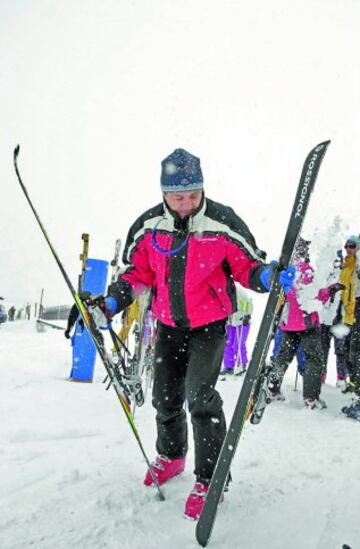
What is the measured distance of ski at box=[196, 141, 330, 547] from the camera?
202 cm

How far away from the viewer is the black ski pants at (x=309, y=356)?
5.27 metres

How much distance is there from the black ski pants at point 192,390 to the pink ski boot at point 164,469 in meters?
0.04

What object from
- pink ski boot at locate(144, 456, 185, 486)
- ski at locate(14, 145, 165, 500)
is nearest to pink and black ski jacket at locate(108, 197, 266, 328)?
ski at locate(14, 145, 165, 500)

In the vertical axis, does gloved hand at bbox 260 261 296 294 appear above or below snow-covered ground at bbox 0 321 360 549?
above

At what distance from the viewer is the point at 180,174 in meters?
2.58

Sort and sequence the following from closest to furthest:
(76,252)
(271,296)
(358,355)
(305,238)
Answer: (271,296) < (358,355) < (305,238) < (76,252)

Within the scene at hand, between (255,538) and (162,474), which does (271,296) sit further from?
(162,474)

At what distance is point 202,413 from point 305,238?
378cm

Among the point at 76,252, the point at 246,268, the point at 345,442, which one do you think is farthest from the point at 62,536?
the point at 76,252

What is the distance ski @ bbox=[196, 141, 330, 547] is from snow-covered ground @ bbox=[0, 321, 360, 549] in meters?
0.16

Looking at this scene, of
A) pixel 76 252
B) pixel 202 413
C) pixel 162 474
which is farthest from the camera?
pixel 76 252

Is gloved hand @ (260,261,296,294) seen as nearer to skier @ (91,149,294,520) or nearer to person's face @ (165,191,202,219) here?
skier @ (91,149,294,520)

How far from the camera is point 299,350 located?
235 inches

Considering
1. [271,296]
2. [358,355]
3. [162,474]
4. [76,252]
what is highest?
[271,296]
